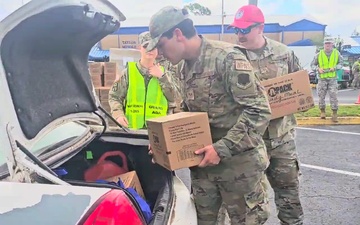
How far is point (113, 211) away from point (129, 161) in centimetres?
130

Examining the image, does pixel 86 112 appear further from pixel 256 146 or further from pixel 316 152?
pixel 316 152

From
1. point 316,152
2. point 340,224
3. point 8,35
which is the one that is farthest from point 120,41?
point 8,35

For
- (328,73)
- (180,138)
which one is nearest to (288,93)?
(180,138)

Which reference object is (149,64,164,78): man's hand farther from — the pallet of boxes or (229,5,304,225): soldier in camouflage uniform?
the pallet of boxes

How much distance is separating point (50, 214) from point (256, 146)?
1.33 meters

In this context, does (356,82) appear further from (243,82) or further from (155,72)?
(243,82)

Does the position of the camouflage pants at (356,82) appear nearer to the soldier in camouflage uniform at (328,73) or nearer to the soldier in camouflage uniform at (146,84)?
the soldier in camouflage uniform at (328,73)

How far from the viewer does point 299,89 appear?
3215mm

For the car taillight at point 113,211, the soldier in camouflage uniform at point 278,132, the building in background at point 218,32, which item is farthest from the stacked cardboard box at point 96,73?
the building in background at point 218,32

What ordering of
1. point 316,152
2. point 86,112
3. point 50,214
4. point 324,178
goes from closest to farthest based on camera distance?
point 50,214, point 86,112, point 324,178, point 316,152

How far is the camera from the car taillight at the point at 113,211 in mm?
1371

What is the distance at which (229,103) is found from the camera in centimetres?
240

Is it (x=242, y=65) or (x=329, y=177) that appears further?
(x=329, y=177)

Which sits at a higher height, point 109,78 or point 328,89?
point 109,78
